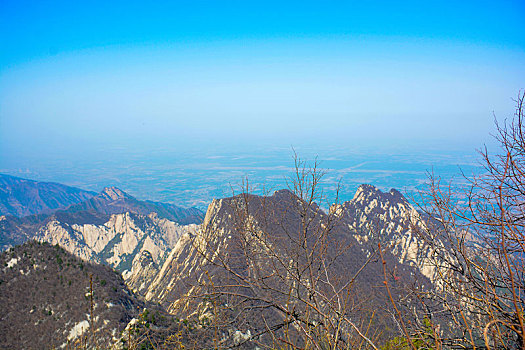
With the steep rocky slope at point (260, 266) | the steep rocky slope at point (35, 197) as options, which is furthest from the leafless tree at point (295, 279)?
the steep rocky slope at point (35, 197)

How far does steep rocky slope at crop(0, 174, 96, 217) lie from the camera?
536 feet

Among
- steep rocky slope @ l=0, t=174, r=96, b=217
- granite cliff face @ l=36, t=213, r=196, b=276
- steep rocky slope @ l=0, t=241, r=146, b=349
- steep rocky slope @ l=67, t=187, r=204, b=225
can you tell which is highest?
steep rocky slope @ l=0, t=241, r=146, b=349

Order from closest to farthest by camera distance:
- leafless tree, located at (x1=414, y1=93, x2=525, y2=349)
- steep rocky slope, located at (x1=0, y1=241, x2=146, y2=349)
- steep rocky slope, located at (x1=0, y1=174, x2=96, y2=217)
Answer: leafless tree, located at (x1=414, y1=93, x2=525, y2=349)
steep rocky slope, located at (x1=0, y1=241, x2=146, y2=349)
steep rocky slope, located at (x1=0, y1=174, x2=96, y2=217)

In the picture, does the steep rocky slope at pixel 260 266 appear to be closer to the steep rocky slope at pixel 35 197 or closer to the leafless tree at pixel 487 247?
the leafless tree at pixel 487 247

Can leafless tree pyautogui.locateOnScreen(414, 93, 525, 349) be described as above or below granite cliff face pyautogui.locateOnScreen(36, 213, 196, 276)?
above

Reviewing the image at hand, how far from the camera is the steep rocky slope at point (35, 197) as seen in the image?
536 ft

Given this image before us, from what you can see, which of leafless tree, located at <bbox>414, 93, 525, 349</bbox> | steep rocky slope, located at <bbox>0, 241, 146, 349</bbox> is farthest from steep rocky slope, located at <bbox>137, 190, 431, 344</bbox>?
steep rocky slope, located at <bbox>0, 241, 146, 349</bbox>

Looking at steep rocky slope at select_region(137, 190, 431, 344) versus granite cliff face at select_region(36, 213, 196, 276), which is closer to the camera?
steep rocky slope at select_region(137, 190, 431, 344)

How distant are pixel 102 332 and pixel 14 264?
10.4 meters

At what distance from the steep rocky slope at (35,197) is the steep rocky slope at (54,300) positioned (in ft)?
516

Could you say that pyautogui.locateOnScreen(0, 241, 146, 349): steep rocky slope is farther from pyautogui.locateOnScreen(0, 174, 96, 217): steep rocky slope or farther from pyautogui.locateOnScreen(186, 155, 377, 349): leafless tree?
pyautogui.locateOnScreen(0, 174, 96, 217): steep rocky slope

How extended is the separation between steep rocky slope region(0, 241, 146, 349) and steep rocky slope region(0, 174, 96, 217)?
15736 cm

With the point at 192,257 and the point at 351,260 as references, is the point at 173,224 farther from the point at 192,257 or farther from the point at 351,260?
the point at 351,260

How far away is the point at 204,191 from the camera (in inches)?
6270
